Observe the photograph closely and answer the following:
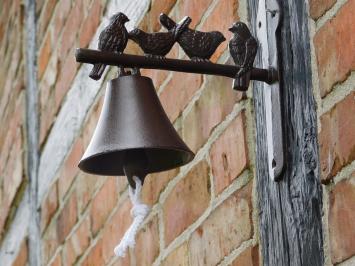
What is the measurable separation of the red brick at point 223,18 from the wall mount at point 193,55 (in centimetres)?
16

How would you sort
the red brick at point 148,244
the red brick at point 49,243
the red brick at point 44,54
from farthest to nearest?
the red brick at point 44,54, the red brick at point 49,243, the red brick at point 148,244

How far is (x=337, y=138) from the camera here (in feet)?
4.17

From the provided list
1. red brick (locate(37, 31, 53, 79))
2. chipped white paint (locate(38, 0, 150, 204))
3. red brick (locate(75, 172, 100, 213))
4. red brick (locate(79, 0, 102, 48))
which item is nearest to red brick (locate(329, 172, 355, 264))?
chipped white paint (locate(38, 0, 150, 204))

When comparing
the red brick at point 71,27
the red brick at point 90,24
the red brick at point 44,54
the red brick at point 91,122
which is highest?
the red brick at point 44,54

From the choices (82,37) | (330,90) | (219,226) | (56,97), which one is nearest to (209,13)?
(219,226)

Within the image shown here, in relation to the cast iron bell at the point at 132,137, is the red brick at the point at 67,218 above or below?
above

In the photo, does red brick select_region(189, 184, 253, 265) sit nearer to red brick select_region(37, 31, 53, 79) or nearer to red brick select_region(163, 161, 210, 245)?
red brick select_region(163, 161, 210, 245)

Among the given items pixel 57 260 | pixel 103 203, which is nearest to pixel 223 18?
pixel 103 203

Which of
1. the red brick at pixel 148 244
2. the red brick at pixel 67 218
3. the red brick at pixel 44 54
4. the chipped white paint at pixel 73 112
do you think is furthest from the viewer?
the red brick at pixel 44 54

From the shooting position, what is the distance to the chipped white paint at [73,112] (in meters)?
2.09

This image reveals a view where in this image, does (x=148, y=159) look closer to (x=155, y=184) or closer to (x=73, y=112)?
(x=155, y=184)

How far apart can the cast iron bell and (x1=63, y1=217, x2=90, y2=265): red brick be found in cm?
74

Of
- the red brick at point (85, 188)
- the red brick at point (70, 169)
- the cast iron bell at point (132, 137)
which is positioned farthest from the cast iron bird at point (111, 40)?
the red brick at point (70, 169)

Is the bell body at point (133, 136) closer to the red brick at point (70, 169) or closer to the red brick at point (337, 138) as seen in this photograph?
the red brick at point (337, 138)
